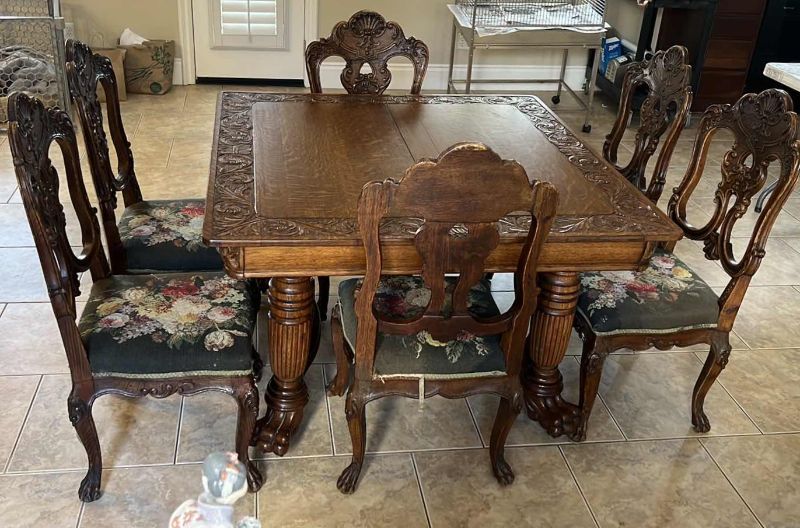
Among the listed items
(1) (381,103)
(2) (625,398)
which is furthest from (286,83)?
(2) (625,398)

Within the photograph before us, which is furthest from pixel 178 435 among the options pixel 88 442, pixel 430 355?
pixel 430 355

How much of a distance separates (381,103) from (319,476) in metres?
1.25

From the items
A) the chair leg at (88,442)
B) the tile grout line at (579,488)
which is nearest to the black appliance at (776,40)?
the tile grout line at (579,488)

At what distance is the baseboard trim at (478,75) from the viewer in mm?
5113

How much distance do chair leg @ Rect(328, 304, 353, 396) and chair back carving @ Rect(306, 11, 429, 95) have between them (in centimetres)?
98

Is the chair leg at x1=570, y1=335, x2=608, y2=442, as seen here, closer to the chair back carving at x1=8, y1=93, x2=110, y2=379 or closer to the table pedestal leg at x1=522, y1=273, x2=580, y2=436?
the table pedestal leg at x1=522, y1=273, x2=580, y2=436

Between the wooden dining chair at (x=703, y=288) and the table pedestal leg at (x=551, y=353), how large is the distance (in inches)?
2.4

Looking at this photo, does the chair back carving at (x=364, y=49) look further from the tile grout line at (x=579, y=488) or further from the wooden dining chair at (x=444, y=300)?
the tile grout line at (x=579, y=488)

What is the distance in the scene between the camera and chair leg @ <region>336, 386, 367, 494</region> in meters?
1.76

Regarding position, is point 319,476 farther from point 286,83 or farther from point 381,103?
point 286,83

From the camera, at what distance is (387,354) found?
5.67 ft

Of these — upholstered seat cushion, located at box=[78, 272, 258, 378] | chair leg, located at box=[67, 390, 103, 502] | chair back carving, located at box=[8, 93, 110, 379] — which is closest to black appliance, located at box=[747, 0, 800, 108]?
upholstered seat cushion, located at box=[78, 272, 258, 378]

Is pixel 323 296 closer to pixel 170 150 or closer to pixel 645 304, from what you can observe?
pixel 645 304

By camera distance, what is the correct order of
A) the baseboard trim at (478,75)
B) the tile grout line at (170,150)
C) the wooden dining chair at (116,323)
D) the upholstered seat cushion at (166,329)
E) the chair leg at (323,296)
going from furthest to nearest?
the baseboard trim at (478,75) < the tile grout line at (170,150) < the chair leg at (323,296) < the upholstered seat cushion at (166,329) < the wooden dining chair at (116,323)
